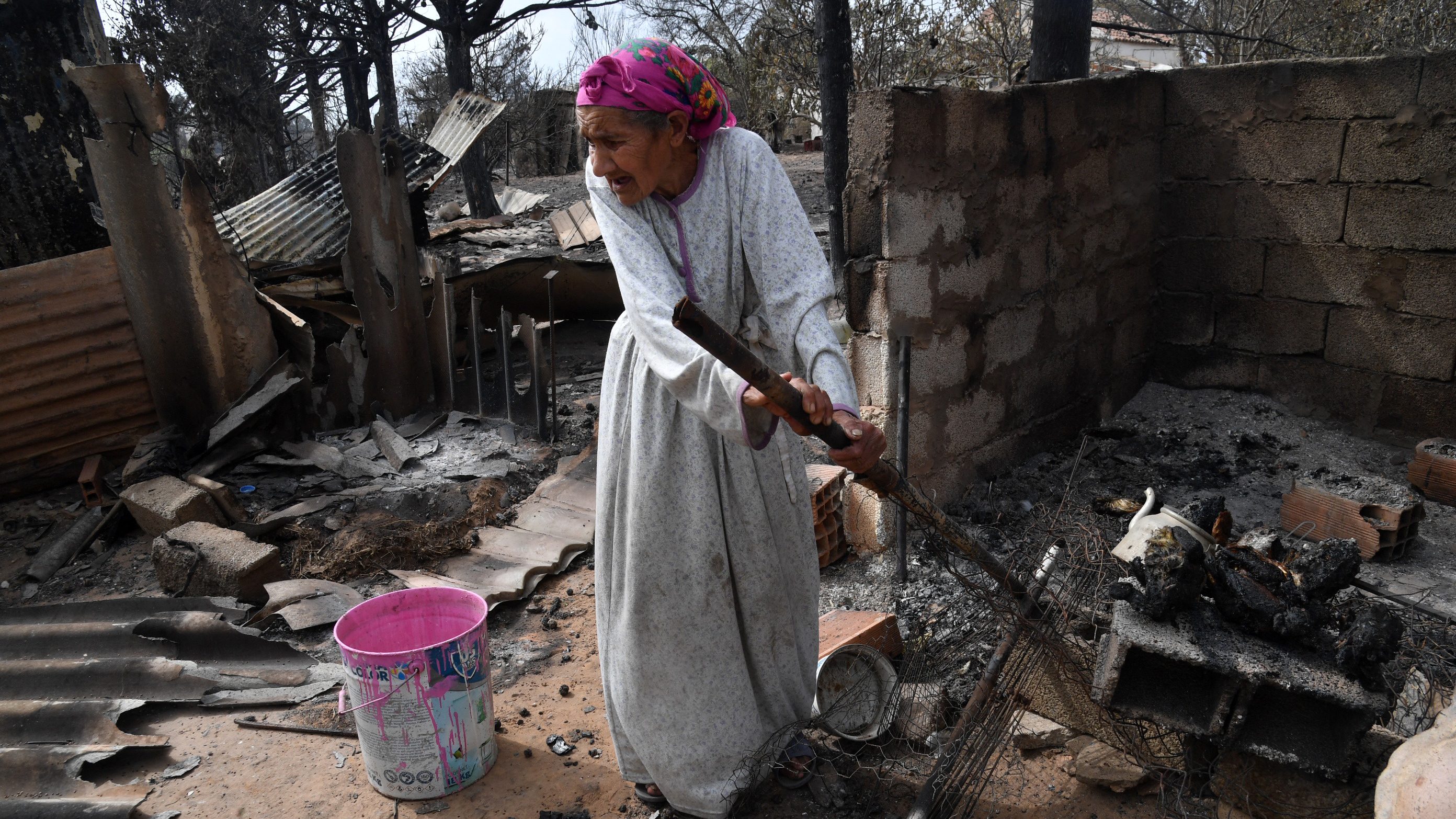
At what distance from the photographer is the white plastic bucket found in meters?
3.02

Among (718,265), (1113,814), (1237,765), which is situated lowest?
(1113,814)

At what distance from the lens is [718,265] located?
2.45 metres

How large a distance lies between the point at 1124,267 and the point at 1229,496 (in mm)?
1441

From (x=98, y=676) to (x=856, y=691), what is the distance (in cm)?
279

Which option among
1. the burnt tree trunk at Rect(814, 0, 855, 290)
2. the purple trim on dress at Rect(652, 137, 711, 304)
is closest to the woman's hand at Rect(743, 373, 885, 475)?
the purple trim on dress at Rect(652, 137, 711, 304)

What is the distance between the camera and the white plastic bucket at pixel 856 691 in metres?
3.02

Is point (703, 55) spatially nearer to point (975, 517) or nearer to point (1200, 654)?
point (975, 517)

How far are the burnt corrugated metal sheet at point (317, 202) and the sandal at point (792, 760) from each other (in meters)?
4.99

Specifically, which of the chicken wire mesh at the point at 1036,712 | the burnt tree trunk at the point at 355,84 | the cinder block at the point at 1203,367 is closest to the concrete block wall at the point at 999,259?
the cinder block at the point at 1203,367

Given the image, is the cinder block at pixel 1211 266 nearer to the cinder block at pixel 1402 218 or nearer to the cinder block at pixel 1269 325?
the cinder block at pixel 1269 325

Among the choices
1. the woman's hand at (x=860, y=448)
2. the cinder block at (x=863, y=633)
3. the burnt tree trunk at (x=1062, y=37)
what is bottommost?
the cinder block at (x=863, y=633)

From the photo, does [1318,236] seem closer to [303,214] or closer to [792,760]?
[792,760]

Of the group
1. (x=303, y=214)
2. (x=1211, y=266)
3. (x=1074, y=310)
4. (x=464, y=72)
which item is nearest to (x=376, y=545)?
(x=1074, y=310)

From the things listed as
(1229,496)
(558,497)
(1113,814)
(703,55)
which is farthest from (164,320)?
(703,55)
